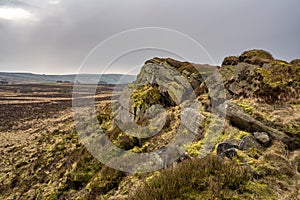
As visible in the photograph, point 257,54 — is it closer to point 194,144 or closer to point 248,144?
point 194,144

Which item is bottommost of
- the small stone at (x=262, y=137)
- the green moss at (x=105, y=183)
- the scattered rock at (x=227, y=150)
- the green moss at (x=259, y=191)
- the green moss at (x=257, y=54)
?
the green moss at (x=105, y=183)

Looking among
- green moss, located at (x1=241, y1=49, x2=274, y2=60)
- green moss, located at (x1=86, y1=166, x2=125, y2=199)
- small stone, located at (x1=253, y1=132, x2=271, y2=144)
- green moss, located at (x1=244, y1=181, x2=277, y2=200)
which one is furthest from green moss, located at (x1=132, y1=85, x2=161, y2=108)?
green moss, located at (x1=244, y1=181, x2=277, y2=200)

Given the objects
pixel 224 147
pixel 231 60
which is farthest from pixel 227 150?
pixel 231 60

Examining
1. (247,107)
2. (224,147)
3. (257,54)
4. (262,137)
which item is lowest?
(224,147)

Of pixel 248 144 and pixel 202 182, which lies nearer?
pixel 202 182

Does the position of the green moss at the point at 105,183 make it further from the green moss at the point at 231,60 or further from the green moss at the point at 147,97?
the green moss at the point at 231,60

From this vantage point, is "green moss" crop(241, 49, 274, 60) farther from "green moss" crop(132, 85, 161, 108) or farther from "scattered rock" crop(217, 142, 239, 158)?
"scattered rock" crop(217, 142, 239, 158)

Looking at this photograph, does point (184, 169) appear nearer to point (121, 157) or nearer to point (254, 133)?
point (254, 133)

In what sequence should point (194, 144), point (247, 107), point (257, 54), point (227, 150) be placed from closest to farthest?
point (227, 150)
point (194, 144)
point (247, 107)
point (257, 54)

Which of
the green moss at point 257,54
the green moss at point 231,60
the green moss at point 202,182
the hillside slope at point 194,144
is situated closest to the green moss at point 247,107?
the hillside slope at point 194,144

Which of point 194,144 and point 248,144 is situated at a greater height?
point 248,144

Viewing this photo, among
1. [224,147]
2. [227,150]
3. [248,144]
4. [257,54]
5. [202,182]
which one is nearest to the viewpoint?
[202,182]

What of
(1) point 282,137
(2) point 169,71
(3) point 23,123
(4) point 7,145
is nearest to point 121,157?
(1) point 282,137

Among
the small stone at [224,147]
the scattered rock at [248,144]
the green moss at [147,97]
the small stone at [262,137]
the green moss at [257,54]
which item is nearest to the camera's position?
the scattered rock at [248,144]
